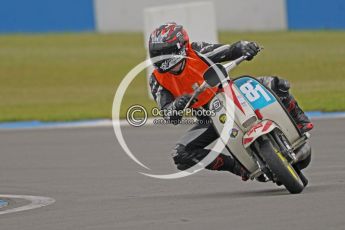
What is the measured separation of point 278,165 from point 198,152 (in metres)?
1.01

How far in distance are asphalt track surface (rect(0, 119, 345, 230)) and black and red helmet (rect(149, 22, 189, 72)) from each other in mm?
1148

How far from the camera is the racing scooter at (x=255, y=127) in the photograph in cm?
848

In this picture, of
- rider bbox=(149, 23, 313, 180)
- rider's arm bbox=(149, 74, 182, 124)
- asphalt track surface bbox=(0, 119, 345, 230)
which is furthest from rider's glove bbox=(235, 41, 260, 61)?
asphalt track surface bbox=(0, 119, 345, 230)

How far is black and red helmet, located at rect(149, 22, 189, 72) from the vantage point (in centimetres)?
877

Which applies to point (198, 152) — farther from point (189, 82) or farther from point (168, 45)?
point (168, 45)

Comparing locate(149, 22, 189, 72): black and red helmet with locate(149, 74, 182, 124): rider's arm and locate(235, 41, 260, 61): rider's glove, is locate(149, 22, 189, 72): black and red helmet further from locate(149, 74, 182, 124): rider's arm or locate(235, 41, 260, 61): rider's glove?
locate(235, 41, 260, 61): rider's glove

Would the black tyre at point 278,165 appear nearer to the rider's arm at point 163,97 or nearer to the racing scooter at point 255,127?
the racing scooter at point 255,127

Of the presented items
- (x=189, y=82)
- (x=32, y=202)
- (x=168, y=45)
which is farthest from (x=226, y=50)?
(x=32, y=202)

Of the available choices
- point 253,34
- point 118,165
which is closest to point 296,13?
point 253,34

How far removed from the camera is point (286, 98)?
9.28 meters

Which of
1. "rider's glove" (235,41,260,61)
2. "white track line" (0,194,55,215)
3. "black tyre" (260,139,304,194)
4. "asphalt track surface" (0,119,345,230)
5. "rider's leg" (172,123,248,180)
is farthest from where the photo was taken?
"rider's leg" (172,123,248,180)

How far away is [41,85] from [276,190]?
16.2 m

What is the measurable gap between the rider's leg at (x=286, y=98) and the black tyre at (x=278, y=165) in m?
0.73

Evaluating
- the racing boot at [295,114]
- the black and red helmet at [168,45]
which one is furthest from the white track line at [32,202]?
the racing boot at [295,114]
